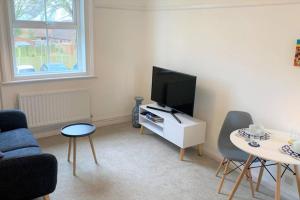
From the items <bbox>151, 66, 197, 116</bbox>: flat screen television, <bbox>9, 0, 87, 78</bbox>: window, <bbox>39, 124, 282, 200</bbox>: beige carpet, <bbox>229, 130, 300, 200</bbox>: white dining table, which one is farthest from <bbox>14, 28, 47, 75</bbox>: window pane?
<bbox>229, 130, 300, 200</bbox>: white dining table

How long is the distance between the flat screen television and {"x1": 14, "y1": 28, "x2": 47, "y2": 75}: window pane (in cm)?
164

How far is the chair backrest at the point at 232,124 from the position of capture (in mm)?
2791

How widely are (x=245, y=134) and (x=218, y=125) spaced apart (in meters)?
0.87

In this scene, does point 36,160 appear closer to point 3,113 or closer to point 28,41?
point 3,113

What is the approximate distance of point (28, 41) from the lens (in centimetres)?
370

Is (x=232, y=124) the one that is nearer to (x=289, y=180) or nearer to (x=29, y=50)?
(x=289, y=180)

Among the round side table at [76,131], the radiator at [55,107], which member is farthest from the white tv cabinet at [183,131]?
the radiator at [55,107]

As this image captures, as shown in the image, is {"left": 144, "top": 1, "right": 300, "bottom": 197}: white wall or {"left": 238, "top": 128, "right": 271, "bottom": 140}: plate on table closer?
{"left": 238, "top": 128, "right": 271, "bottom": 140}: plate on table

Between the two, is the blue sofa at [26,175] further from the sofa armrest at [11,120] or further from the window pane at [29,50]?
the window pane at [29,50]

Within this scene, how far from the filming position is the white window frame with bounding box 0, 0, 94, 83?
134 inches

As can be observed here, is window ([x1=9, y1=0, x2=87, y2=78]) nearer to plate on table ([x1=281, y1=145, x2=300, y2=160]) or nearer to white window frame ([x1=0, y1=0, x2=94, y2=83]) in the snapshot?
white window frame ([x1=0, y1=0, x2=94, y2=83])

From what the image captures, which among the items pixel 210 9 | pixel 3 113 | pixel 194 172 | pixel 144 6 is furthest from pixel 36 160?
pixel 144 6

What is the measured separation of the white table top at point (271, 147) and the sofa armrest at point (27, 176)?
5.13 feet

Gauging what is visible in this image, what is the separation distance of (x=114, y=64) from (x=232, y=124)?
7.38 ft
